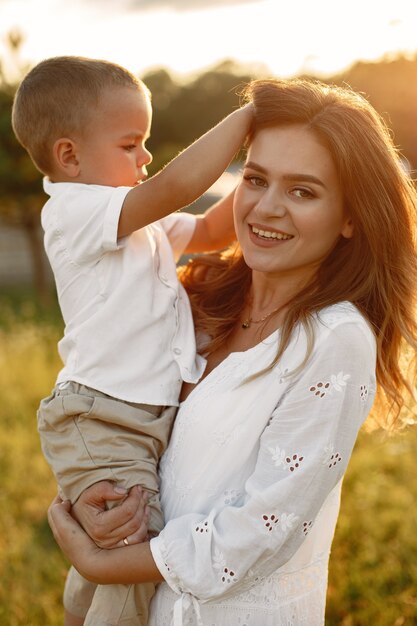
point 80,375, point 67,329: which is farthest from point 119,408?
point 67,329

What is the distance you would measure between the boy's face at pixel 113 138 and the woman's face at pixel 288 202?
0.34m

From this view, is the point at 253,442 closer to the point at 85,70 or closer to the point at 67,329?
the point at 67,329

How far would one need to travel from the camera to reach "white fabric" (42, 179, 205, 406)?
84.0 inches

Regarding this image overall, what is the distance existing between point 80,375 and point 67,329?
0.58 feet

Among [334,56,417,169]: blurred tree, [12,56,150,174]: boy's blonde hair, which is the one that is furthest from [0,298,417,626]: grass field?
[334,56,417,169]: blurred tree

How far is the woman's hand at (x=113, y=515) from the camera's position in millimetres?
2016

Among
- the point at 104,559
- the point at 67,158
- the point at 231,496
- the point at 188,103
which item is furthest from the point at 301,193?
the point at 188,103

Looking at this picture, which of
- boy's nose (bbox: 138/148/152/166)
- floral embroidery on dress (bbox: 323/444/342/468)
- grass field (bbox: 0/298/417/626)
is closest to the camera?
floral embroidery on dress (bbox: 323/444/342/468)

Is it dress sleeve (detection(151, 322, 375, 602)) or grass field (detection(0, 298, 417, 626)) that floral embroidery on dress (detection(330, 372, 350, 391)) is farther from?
grass field (detection(0, 298, 417, 626))

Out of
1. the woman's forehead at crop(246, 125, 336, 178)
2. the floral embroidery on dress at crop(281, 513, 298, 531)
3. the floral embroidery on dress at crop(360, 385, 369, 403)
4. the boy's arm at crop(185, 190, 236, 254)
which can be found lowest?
the floral embroidery on dress at crop(281, 513, 298, 531)

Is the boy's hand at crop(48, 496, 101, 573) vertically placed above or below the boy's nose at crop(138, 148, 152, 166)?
below

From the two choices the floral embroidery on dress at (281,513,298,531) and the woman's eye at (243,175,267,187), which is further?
the woman's eye at (243,175,267,187)

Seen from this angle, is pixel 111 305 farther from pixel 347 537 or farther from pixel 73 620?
pixel 347 537

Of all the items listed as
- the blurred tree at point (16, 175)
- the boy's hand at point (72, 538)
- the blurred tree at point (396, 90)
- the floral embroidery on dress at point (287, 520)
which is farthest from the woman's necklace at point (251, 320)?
the blurred tree at point (16, 175)
